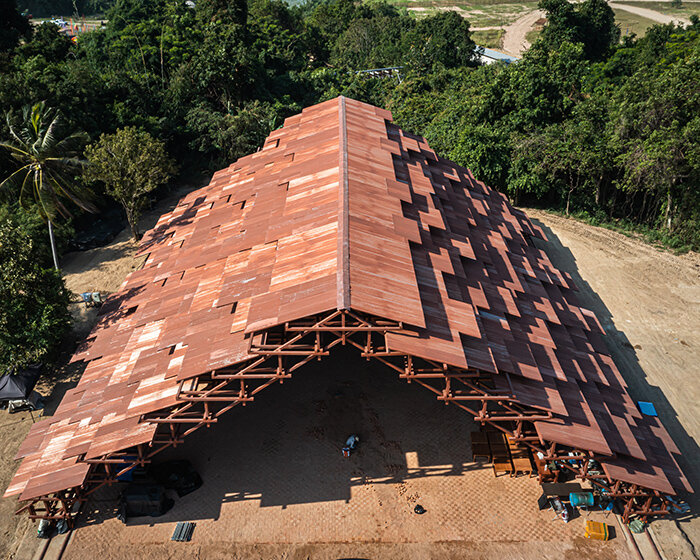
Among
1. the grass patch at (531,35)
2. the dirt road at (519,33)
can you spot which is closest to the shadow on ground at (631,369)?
the dirt road at (519,33)

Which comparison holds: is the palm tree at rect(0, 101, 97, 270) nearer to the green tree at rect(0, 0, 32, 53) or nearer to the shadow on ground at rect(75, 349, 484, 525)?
the shadow on ground at rect(75, 349, 484, 525)

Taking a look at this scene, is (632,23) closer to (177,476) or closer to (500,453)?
(500,453)

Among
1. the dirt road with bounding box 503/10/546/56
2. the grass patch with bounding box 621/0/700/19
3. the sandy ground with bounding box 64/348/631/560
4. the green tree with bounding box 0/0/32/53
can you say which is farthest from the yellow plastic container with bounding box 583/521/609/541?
the grass patch with bounding box 621/0/700/19

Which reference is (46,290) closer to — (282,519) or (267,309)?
(267,309)

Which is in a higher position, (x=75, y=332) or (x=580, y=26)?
(x=580, y=26)

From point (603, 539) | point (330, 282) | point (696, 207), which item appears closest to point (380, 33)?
point (696, 207)

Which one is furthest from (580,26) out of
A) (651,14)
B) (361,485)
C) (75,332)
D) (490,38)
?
(651,14)
